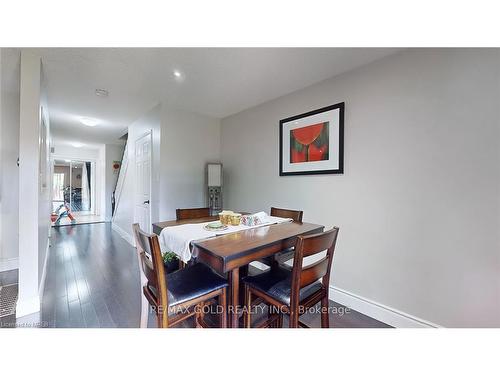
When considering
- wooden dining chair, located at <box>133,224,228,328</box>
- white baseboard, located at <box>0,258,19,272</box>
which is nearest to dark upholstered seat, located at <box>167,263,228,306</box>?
wooden dining chair, located at <box>133,224,228,328</box>

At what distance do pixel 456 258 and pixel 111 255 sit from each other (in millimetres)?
3937

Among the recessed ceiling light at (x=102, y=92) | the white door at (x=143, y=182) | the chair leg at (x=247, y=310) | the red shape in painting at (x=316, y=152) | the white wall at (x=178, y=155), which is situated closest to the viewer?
the chair leg at (x=247, y=310)

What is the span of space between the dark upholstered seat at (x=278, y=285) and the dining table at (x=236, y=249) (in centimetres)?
14

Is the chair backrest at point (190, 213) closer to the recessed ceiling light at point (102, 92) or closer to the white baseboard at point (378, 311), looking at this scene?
the white baseboard at point (378, 311)

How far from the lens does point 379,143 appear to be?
1.68 m

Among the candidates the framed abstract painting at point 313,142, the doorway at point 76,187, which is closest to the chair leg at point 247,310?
the framed abstract painting at point 313,142

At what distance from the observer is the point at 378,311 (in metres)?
1.67

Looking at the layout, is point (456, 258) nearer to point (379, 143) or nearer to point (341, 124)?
point (379, 143)

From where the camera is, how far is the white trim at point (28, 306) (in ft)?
5.20

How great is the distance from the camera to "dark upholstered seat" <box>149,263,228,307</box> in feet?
3.53

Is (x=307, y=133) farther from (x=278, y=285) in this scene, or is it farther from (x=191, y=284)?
(x=191, y=284)

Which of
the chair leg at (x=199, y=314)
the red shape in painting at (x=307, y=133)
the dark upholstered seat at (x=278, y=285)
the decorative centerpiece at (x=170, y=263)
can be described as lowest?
the chair leg at (x=199, y=314)

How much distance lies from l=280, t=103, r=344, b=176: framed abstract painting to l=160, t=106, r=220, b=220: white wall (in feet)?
4.41

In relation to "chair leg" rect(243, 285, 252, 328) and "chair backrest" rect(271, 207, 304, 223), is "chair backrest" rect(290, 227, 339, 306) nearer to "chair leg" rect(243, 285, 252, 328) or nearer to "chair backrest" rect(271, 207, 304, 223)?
"chair leg" rect(243, 285, 252, 328)
